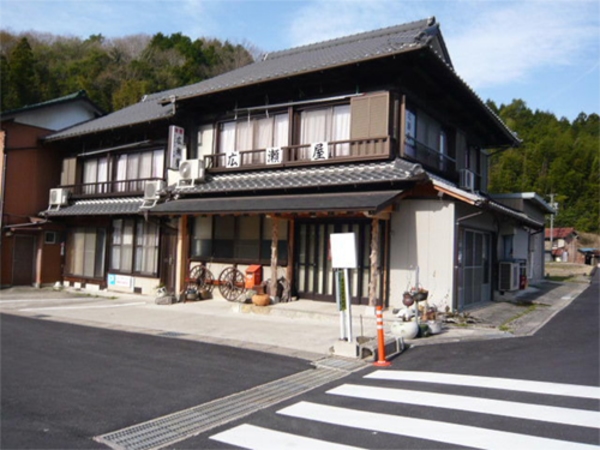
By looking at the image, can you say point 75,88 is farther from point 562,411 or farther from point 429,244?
point 562,411

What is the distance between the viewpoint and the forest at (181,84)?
3831 cm

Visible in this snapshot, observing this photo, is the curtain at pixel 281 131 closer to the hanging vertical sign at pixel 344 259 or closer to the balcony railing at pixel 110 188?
the balcony railing at pixel 110 188

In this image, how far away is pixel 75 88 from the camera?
131 feet

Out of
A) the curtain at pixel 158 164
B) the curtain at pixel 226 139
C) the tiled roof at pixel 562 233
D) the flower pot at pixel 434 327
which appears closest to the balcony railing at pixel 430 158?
the flower pot at pixel 434 327

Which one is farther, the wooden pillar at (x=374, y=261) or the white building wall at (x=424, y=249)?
the wooden pillar at (x=374, y=261)

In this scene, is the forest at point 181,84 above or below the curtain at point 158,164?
above

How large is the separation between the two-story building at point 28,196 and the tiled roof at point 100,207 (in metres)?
0.94

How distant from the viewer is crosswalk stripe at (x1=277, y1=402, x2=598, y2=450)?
4.48 meters

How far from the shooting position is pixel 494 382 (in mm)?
6453

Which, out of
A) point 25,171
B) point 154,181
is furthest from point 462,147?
point 25,171

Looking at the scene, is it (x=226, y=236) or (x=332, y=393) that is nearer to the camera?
(x=332, y=393)

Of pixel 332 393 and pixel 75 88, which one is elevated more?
pixel 75 88

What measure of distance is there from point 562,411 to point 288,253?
905cm

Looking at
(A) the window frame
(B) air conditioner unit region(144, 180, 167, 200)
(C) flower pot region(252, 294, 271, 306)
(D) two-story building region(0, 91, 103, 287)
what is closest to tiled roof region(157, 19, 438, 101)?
(B) air conditioner unit region(144, 180, 167, 200)
